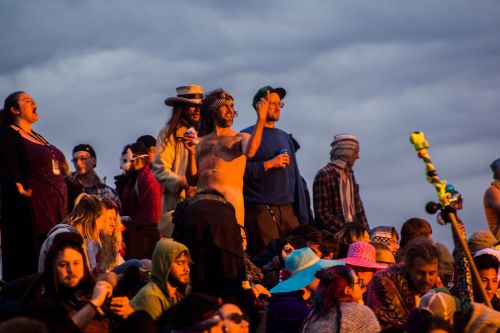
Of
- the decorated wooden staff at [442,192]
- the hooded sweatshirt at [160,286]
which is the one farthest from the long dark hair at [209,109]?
the decorated wooden staff at [442,192]

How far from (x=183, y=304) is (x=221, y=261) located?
3075mm

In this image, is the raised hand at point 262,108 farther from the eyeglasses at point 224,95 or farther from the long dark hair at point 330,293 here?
the long dark hair at point 330,293

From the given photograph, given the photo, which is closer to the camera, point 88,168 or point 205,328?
point 205,328

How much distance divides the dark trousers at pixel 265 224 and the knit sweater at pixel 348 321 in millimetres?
4314

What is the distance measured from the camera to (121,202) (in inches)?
614

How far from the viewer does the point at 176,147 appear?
46.2ft

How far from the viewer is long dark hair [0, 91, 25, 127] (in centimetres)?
1306

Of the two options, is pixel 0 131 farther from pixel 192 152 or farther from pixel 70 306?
pixel 70 306

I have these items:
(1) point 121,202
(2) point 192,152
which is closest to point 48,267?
(2) point 192,152

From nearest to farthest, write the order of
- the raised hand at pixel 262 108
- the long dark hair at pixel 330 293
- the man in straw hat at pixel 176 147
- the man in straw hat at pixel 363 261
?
the long dark hair at pixel 330 293 < the man in straw hat at pixel 363 261 < the raised hand at pixel 262 108 < the man in straw hat at pixel 176 147

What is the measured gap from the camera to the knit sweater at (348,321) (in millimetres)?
9516

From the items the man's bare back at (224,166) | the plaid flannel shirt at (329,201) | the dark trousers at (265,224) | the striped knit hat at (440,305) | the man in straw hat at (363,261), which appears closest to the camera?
the striped knit hat at (440,305)

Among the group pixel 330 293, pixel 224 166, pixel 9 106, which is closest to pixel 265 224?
pixel 224 166

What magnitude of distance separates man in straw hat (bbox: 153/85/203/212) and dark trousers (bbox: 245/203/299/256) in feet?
2.43
